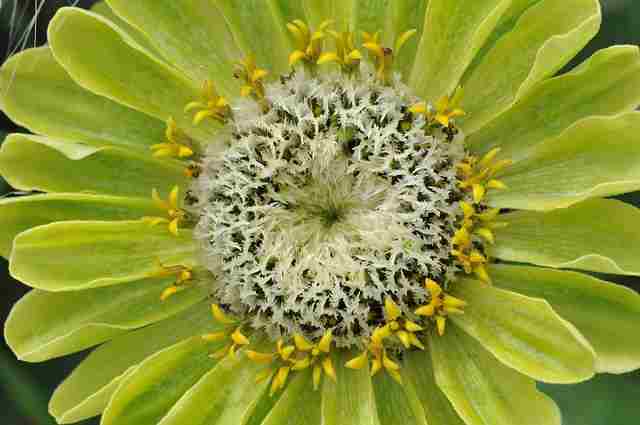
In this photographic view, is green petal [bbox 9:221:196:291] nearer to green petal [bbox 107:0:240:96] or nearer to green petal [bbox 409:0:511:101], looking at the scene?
green petal [bbox 107:0:240:96]

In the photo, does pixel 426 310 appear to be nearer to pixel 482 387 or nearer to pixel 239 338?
pixel 482 387

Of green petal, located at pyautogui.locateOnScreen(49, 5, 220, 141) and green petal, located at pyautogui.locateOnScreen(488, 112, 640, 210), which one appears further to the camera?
green petal, located at pyautogui.locateOnScreen(49, 5, 220, 141)

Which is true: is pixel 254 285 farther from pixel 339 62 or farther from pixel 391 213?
pixel 339 62

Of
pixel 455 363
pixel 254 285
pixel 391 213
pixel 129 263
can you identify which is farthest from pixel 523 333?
pixel 129 263

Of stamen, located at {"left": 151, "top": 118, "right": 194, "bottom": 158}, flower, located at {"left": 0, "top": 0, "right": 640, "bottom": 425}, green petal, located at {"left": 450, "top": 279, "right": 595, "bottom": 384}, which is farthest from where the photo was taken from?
stamen, located at {"left": 151, "top": 118, "right": 194, "bottom": 158}

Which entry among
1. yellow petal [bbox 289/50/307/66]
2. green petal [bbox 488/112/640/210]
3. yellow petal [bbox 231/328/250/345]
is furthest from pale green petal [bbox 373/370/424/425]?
yellow petal [bbox 289/50/307/66]

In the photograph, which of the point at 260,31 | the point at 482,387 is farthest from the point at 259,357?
the point at 260,31

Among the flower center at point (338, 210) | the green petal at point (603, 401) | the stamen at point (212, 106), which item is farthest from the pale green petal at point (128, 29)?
the green petal at point (603, 401)

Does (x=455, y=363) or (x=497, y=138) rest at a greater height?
(x=497, y=138)
